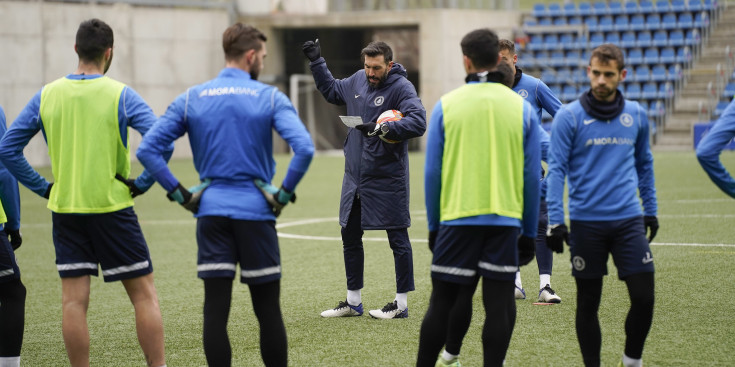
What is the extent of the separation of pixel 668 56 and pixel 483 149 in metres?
26.8

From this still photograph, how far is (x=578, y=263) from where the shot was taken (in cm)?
505

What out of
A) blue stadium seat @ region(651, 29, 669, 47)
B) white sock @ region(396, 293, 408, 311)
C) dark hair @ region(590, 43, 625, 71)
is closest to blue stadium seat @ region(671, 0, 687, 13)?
blue stadium seat @ region(651, 29, 669, 47)

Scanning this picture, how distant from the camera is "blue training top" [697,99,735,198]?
517 centimetres

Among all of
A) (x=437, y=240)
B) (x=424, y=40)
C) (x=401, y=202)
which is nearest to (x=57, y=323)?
(x=401, y=202)

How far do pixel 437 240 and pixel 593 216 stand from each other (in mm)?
851

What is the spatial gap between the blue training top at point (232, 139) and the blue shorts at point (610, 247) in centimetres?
152

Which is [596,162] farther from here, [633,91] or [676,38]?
[676,38]

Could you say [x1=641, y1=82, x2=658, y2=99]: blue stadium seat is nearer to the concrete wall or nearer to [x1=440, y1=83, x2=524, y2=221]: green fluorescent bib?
the concrete wall

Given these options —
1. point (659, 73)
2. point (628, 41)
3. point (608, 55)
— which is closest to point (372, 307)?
point (608, 55)

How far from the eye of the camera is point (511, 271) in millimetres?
4750

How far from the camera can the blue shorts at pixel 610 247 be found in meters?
4.96

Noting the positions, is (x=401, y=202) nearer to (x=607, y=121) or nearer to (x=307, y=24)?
(x=607, y=121)

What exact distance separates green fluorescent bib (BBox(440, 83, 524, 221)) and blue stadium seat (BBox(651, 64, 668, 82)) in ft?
85.2

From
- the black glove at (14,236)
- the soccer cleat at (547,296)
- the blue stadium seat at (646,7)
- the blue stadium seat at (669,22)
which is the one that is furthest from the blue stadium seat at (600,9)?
the black glove at (14,236)
